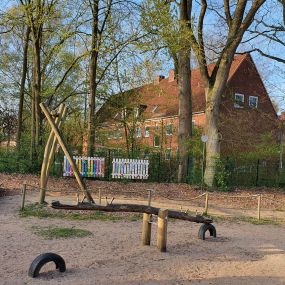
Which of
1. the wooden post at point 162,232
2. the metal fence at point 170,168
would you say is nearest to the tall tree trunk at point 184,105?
the metal fence at point 170,168

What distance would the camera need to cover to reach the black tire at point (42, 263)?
5875 millimetres

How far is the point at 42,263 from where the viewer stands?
19.5ft

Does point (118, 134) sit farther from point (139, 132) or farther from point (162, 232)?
point (162, 232)

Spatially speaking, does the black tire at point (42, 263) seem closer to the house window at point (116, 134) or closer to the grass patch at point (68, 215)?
the grass patch at point (68, 215)

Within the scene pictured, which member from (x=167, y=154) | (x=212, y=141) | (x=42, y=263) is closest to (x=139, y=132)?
(x=167, y=154)

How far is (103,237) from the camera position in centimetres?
865

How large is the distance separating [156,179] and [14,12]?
9953 millimetres

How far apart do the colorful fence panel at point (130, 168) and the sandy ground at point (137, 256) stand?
29.2 ft

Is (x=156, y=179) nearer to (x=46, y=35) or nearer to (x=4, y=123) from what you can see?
(x=46, y=35)

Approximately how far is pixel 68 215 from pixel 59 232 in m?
2.20

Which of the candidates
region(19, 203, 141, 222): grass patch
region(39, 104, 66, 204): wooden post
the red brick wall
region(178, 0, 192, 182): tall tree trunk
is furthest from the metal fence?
region(19, 203, 141, 222): grass patch

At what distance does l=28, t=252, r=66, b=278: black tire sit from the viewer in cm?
588

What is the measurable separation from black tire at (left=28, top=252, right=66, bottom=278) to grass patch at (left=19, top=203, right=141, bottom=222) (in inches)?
169

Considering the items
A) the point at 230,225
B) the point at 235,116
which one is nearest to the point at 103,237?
the point at 230,225
